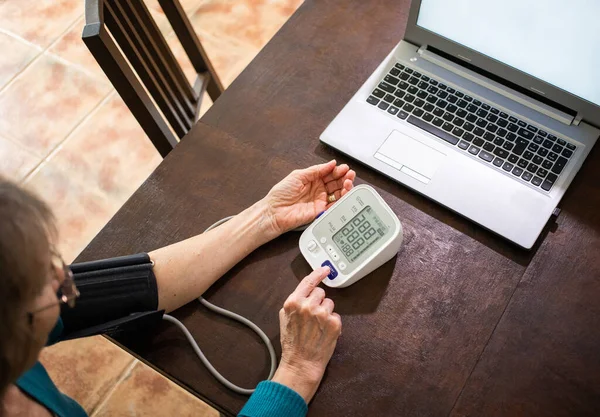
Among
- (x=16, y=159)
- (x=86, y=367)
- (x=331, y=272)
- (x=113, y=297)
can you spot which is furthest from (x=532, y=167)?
(x=16, y=159)

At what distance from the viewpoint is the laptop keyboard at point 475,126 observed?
3.15 feet

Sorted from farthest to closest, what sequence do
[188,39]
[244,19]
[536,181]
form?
[244,19] → [188,39] → [536,181]

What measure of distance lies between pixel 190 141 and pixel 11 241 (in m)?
0.54

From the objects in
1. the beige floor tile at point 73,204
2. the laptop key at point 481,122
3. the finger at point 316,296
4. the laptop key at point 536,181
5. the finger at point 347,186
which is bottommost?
the beige floor tile at point 73,204

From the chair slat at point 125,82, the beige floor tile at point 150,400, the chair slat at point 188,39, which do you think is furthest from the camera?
the beige floor tile at point 150,400

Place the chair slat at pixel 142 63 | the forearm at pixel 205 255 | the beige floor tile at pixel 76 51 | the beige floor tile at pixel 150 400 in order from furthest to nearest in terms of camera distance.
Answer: the beige floor tile at pixel 76 51
the beige floor tile at pixel 150 400
the chair slat at pixel 142 63
the forearm at pixel 205 255

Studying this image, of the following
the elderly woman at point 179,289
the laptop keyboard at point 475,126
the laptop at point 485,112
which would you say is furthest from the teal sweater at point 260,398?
the laptop keyboard at point 475,126

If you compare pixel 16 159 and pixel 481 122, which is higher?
pixel 481 122

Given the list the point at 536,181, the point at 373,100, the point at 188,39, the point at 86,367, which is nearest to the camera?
the point at 536,181

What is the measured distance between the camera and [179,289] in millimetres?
931

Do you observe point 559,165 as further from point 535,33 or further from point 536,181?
point 535,33

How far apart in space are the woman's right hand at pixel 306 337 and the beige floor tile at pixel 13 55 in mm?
1793

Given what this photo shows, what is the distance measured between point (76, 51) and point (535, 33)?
5.97ft

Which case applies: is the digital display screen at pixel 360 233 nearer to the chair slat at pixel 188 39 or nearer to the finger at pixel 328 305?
the finger at pixel 328 305
